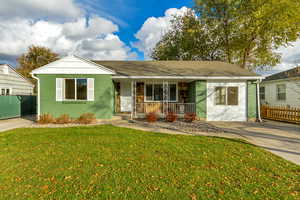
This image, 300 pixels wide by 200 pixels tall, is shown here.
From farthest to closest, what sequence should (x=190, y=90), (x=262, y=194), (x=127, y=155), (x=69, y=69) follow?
(x=190, y=90)
(x=69, y=69)
(x=127, y=155)
(x=262, y=194)

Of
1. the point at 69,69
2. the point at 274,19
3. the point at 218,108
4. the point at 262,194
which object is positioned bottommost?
the point at 262,194

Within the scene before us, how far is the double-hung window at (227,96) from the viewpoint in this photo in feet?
31.2

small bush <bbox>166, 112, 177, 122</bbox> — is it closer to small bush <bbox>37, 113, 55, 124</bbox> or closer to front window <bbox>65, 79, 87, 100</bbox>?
front window <bbox>65, 79, 87, 100</bbox>

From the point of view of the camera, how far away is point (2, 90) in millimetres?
11578

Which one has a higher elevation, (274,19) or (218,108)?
(274,19)

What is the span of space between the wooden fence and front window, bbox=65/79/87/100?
42.1 feet

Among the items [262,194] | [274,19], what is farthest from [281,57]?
[262,194]

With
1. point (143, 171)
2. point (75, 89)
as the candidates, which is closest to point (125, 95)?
point (75, 89)

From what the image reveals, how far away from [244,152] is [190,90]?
23.3 feet

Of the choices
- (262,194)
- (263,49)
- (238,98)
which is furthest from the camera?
(263,49)

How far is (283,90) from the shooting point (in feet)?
45.4

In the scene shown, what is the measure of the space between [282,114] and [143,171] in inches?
433

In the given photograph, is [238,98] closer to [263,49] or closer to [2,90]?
[263,49]

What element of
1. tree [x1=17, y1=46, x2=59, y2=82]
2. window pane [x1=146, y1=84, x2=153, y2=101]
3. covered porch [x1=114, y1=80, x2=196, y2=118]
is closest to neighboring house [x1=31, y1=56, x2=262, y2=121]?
covered porch [x1=114, y1=80, x2=196, y2=118]
